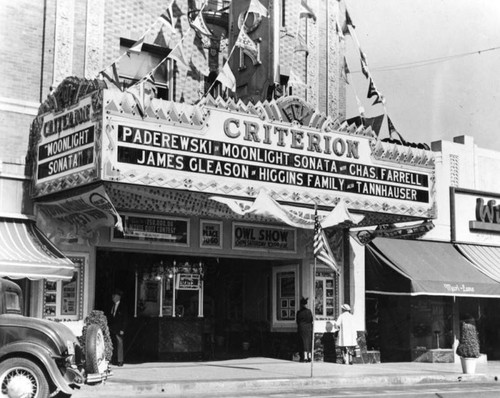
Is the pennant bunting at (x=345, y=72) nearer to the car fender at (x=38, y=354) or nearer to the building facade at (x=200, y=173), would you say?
the building facade at (x=200, y=173)

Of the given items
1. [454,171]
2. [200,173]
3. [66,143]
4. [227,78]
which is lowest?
[200,173]

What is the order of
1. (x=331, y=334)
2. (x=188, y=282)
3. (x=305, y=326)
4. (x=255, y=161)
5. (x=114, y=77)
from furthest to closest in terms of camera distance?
(x=188, y=282) → (x=331, y=334) → (x=305, y=326) → (x=114, y=77) → (x=255, y=161)

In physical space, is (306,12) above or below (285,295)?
above

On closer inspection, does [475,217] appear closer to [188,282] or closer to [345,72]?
[345,72]

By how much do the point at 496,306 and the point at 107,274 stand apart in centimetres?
1309

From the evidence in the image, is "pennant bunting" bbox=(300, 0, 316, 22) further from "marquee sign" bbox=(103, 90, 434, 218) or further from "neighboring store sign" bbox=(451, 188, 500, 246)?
"neighboring store sign" bbox=(451, 188, 500, 246)

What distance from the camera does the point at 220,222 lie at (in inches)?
813

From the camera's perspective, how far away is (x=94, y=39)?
19188 millimetres

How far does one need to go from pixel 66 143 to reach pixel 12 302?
5349 millimetres

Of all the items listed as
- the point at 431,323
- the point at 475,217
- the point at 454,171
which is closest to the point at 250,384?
the point at 431,323

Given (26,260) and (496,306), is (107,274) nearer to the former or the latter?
(26,260)

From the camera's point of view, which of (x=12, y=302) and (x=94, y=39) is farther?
(x=94, y=39)

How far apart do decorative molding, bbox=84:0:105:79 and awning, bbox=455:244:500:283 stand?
12.7m

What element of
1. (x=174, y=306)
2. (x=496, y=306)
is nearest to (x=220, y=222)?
(x=174, y=306)
